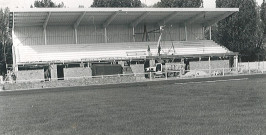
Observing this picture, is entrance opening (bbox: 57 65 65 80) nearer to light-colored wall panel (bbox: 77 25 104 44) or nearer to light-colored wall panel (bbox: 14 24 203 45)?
light-colored wall panel (bbox: 14 24 203 45)

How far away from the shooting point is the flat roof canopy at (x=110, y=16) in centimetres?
4256

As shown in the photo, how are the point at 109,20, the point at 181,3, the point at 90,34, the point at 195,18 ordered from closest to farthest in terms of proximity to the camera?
1. the point at 109,20
2. the point at 90,34
3. the point at 195,18
4. the point at 181,3

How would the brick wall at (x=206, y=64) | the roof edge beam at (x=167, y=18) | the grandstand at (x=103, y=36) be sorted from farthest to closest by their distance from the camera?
the roof edge beam at (x=167, y=18) < the brick wall at (x=206, y=64) < the grandstand at (x=103, y=36)

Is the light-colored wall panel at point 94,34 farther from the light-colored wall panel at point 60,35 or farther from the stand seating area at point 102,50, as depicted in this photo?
the stand seating area at point 102,50

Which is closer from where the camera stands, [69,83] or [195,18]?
[69,83]

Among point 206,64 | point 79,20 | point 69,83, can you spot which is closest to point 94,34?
point 79,20

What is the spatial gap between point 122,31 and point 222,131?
44.7m

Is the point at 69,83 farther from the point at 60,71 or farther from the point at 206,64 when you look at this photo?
the point at 206,64

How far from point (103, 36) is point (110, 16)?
4742mm

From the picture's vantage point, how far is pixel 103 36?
51188mm

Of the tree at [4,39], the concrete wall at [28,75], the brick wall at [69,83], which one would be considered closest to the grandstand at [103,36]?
the concrete wall at [28,75]

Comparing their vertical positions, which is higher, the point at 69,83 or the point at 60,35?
the point at 60,35

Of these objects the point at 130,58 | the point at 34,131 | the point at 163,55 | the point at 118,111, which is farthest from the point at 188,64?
the point at 34,131

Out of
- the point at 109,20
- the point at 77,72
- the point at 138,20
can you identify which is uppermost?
the point at 138,20
